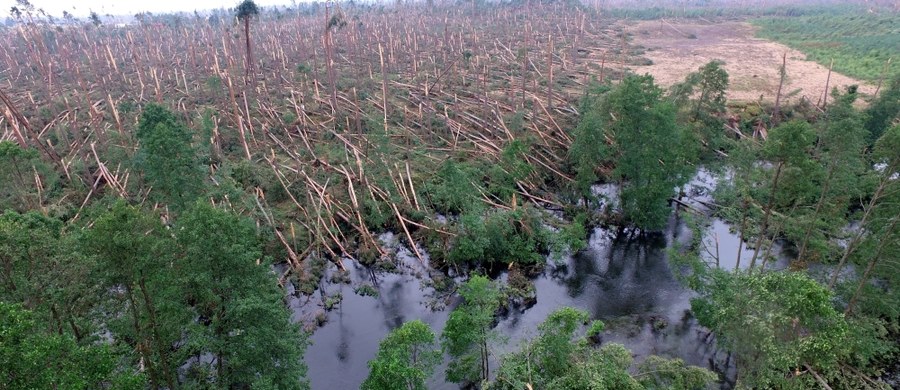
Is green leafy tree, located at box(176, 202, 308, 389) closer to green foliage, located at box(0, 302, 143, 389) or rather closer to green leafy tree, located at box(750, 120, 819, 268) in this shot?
green foliage, located at box(0, 302, 143, 389)

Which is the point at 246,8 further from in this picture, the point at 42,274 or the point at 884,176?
the point at 884,176

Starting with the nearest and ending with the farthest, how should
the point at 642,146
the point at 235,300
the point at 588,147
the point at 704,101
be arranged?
the point at 235,300 → the point at 642,146 → the point at 588,147 → the point at 704,101

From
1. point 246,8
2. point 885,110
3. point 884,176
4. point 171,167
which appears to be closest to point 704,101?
point 885,110

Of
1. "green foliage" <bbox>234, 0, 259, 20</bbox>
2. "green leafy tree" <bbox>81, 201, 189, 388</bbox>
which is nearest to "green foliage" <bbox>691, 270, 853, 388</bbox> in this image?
"green leafy tree" <bbox>81, 201, 189, 388</bbox>

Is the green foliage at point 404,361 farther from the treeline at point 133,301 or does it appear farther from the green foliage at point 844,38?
the green foliage at point 844,38

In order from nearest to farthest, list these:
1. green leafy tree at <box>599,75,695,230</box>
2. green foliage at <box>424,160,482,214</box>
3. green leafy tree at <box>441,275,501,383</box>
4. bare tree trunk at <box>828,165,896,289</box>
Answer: bare tree trunk at <box>828,165,896,289</box> → green leafy tree at <box>441,275,501,383</box> → green leafy tree at <box>599,75,695,230</box> → green foliage at <box>424,160,482,214</box>

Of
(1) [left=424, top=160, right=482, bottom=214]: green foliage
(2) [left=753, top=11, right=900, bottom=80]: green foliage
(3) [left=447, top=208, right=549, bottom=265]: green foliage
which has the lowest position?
(3) [left=447, top=208, right=549, bottom=265]: green foliage

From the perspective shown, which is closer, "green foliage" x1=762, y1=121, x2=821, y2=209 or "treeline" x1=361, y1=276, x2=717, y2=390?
"treeline" x1=361, y1=276, x2=717, y2=390
